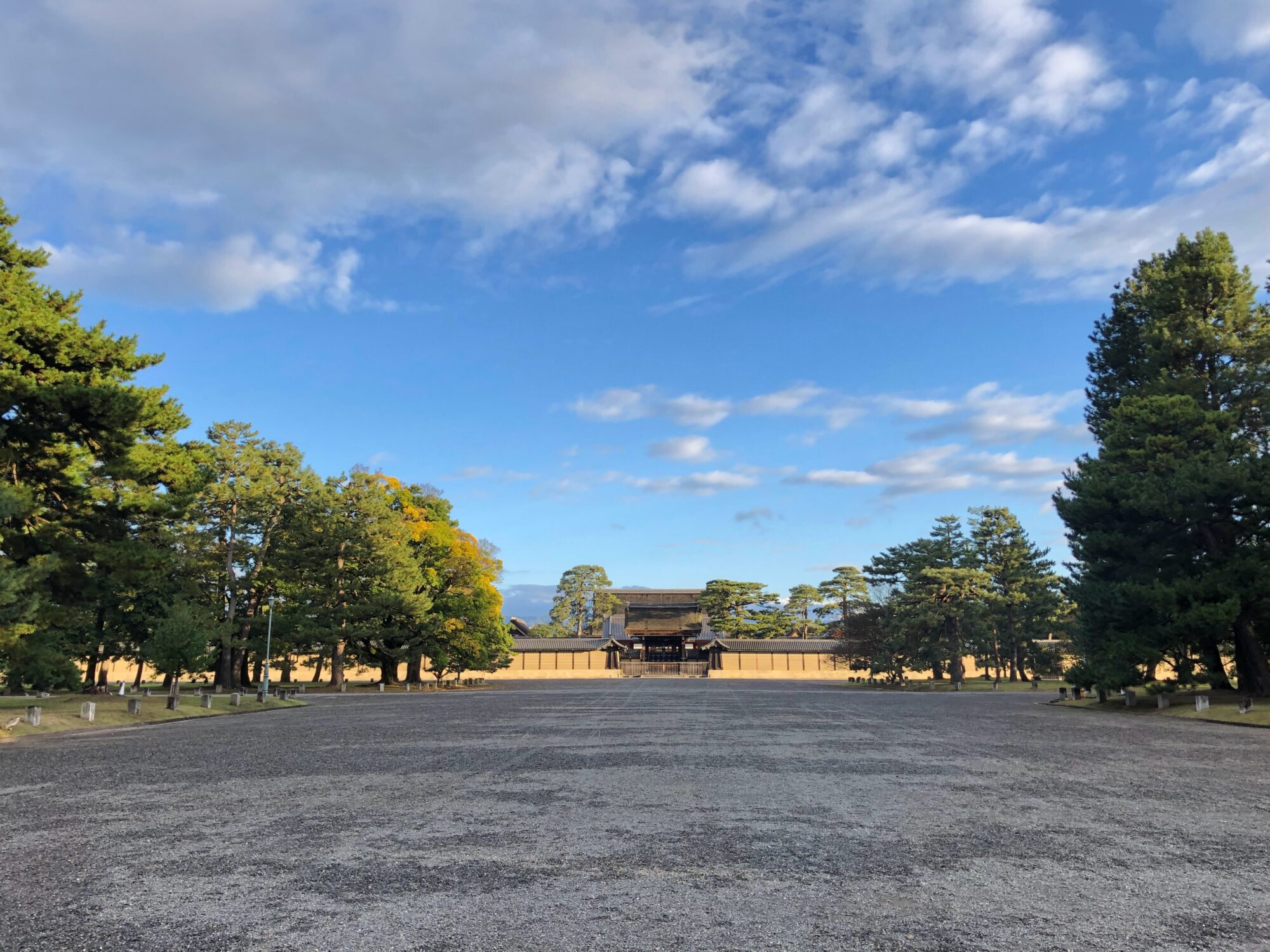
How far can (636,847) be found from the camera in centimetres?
637

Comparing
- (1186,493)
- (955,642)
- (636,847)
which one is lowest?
(636,847)

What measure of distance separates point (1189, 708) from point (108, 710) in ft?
104

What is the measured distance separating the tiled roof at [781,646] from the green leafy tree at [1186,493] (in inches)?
1723

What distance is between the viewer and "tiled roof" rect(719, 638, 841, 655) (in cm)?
7081

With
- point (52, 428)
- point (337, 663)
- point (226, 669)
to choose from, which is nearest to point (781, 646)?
point (337, 663)

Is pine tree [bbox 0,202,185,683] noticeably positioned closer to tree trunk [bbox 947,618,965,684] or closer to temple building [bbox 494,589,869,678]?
tree trunk [bbox 947,618,965,684]

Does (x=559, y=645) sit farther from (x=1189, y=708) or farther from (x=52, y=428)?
(x=52, y=428)

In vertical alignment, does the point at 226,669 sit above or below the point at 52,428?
below

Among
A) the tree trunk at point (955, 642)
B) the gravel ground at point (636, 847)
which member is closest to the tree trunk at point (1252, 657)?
the gravel ground at point (636, 847)

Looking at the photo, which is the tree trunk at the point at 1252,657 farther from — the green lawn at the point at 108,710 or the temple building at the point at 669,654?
the temple building at the point at 669,654

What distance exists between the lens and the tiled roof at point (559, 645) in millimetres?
72062

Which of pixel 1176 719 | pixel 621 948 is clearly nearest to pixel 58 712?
pixel 621 948

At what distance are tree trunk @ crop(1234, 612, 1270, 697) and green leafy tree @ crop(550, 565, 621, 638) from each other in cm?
7280

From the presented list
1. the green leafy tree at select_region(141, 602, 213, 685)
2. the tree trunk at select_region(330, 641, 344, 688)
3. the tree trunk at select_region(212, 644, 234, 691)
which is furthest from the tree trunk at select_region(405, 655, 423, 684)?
the green leafy tree at select_region(141, 602, 213, 685)
